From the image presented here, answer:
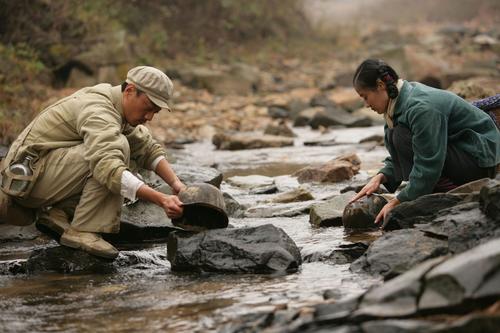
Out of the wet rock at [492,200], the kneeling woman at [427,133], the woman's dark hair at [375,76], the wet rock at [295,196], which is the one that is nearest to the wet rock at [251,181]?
the wet rock at [295,196]

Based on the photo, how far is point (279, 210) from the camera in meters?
5.84

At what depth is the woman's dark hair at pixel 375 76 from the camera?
4527mm

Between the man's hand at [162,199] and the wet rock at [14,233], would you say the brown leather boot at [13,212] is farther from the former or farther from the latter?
the man's hand at [162,199]

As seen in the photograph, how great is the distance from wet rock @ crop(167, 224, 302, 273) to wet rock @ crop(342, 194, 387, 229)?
805 mm

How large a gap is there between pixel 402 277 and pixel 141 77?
80.6 inches

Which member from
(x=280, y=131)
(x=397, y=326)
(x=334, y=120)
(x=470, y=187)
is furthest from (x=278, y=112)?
(x=397, y=326)

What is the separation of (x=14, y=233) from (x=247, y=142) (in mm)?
5279

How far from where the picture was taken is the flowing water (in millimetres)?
3352

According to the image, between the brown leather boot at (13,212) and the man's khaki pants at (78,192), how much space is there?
4cm

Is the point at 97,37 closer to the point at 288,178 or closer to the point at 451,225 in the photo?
the point at 288,178

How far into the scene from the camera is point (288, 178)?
7.63 m

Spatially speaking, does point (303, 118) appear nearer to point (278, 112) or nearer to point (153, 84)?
point (278, 112)

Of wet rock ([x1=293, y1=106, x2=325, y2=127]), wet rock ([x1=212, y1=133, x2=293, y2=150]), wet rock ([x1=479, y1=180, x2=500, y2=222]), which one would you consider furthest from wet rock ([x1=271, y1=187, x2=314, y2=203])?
Answer: wet rock ([x1=293, y1=106, x2=325, y2=127])

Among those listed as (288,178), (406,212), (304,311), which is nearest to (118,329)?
(304,311)
